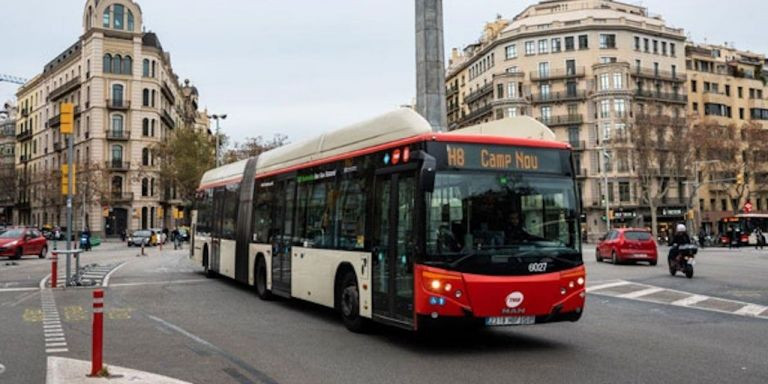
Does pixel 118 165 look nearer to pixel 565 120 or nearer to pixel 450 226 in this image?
pixel 565 120

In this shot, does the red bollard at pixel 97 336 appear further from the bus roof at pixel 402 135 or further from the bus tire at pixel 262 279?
the bus tire at pixel 262 279

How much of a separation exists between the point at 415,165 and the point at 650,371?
370 centimetres

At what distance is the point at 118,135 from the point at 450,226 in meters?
75.0

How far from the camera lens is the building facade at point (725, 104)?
81.6 meters

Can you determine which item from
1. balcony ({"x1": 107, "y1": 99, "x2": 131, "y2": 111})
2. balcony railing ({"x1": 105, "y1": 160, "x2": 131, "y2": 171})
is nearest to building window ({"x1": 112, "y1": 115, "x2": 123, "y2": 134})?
balcony ({"x1": 107, "y1": 99, "x2": 131, "y2": 111})

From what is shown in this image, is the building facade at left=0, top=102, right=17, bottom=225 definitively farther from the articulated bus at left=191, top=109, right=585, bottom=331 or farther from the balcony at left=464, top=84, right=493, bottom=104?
the articulated bus at left=191, top=109, right=585, bottom=331

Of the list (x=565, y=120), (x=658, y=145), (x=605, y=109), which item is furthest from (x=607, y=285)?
(x=565, y=120)

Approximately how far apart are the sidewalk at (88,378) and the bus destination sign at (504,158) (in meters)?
4.28

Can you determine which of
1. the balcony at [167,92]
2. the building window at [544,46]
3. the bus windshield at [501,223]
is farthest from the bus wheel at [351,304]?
the balcony at [167,92]

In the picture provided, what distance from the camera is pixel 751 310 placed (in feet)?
43.1

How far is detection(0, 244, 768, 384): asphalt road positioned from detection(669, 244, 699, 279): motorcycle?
4.66 metres

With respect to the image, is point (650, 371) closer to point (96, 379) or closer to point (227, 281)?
point (96, 379)

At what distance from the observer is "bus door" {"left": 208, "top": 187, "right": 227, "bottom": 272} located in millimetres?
18594

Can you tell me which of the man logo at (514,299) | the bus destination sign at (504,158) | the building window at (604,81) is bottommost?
the man logo at (514,299)
